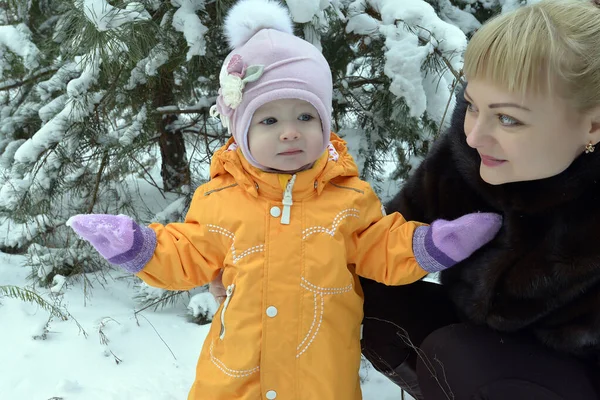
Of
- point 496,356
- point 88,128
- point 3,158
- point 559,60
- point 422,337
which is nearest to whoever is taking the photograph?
point 559,60

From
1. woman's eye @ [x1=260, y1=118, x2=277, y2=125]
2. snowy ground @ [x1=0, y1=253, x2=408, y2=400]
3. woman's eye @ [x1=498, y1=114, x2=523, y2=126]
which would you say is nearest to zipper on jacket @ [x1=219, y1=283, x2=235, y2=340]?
woman's eye @ [x1=260, y1=118, x2=277, y2=125]

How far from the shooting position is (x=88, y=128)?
222 cm

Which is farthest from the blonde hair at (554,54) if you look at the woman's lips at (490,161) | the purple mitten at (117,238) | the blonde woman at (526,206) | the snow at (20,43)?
the snow at (20,43)

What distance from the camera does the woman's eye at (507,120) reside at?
3.98ft

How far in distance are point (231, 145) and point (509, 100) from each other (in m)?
0.78

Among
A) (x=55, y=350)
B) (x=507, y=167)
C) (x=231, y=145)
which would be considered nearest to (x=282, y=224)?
(x=231, y=145)

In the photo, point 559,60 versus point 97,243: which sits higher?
point 559,60

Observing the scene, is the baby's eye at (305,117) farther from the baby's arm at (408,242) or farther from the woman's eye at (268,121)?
the baby's arm at (408,242)

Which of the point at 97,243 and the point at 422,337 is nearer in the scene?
the point at 97,243

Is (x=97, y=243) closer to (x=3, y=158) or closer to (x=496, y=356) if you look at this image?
(x=496, y=356)

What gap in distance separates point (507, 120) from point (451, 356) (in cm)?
66

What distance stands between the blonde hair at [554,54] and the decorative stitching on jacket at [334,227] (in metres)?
0.50

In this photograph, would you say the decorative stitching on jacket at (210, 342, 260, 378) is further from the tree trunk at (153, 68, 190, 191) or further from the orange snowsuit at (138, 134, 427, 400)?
the tree trunk at (153, 68, 190, 191)

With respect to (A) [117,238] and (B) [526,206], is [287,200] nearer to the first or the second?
(A) [117,238]
